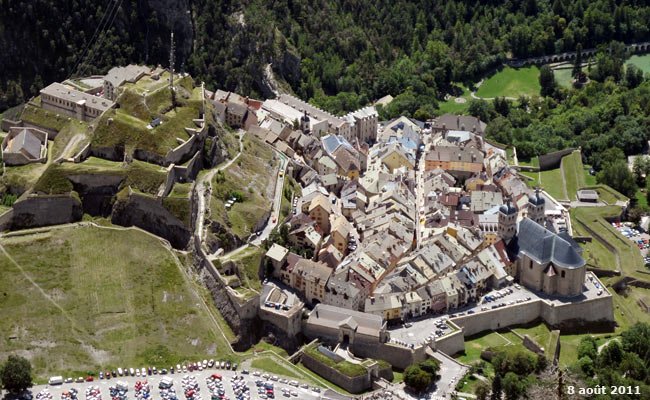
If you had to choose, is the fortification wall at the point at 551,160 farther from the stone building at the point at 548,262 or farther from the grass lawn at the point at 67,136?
the grass lawn at the point at 67,136

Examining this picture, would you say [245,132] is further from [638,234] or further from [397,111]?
[638,234]

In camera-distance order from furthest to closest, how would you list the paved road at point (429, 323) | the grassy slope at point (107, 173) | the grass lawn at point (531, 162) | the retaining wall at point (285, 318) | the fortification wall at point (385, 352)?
the grass lawn at point (531, 162) → the grassy slope at point (107, 173) → the paved road at point (429, 323) → the retaining wall at point (285, 318) → the fortification wall at point (385, 352)

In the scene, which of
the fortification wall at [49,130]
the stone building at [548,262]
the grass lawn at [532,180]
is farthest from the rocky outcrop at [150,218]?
the grass lawn at [532,180]

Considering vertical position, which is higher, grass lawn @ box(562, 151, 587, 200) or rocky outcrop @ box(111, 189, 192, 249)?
rocky outcrop @ box(111, 189, 192, 249)

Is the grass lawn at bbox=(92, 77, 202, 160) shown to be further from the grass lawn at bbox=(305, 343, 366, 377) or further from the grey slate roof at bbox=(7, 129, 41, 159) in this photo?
the grass lawn at bbox=(305, 343, 366, 377)

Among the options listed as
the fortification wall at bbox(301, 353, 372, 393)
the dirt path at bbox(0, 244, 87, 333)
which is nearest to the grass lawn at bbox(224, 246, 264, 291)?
the fortification wall at bbox(301, 353, 372, 393)

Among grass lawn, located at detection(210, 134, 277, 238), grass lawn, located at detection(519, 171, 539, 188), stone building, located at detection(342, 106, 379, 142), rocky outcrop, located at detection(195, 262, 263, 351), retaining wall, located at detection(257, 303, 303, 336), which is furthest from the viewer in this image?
stone building, located at detection(342, 106, 379, 142)

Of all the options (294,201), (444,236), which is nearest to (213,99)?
(294,201)
